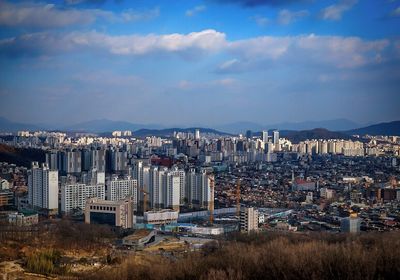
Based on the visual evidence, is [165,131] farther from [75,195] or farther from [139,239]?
[139,239]

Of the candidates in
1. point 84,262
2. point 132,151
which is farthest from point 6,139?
point 84,262

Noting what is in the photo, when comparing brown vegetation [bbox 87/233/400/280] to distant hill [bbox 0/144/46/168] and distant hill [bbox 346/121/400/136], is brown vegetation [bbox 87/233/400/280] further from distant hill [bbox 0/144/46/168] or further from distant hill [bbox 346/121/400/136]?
distant hill [bbox 346/121/400/136]

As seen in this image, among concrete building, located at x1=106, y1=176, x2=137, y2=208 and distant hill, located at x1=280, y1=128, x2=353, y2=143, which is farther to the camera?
distant hill, located at x1=280, y1=128, x2=353, y2=143

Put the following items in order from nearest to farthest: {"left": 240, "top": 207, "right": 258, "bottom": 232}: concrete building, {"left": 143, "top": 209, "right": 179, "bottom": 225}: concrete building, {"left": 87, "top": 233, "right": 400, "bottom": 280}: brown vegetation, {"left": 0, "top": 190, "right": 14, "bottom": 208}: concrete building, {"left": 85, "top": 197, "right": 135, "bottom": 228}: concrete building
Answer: {"left": 87, "top": 233, "right": 400, "bottom": 280}: brown vegetation
{"left": 240, "top": 207, "right": 258, "bottom": 232}: concrete building
{"left": 85, "top": 197, "right": 135, "bottom": 228}: concrete building
{"left": 143, "top": 209, "right": 179, "bottom": 225}: concrete building
{"left": 0, "top": 190, "right": 14, "bottom": 208}: concrete building

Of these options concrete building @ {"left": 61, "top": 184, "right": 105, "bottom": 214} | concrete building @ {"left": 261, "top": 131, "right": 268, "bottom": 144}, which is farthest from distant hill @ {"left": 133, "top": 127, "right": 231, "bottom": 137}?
concrete building @ {"left": 61, "top": 184, "right": 105, "bottom": 214}

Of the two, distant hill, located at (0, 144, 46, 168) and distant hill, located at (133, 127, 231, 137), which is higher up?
distant hill, located at (133, 127, 231, 137)

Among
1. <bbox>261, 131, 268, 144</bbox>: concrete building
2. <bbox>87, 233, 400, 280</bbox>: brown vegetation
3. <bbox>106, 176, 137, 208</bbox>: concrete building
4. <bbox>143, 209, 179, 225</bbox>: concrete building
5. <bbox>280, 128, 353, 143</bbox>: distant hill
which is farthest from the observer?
<bbox>261, 131, 268, 144</bbox>: concrete building

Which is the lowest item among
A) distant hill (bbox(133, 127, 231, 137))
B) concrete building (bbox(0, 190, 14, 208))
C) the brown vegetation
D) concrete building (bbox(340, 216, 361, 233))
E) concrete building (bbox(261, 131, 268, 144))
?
concrete building (bbox(340, 216, 361, 233))

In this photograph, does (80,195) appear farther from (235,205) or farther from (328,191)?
(328,191)
